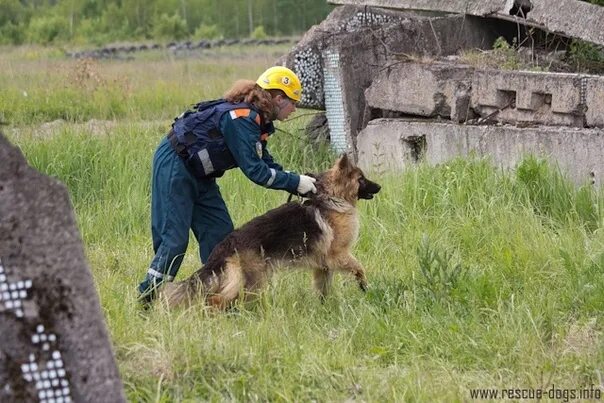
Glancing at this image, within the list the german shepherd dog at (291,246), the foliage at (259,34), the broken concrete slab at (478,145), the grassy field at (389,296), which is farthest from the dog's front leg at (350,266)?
the foliage at (259,34)

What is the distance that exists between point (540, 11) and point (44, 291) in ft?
23.7

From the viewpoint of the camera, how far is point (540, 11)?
9.88 metres

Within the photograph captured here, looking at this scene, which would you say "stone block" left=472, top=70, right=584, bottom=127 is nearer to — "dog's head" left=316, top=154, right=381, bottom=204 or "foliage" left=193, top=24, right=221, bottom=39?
"dog's head" left=316, top=154, right=381, bottom=204

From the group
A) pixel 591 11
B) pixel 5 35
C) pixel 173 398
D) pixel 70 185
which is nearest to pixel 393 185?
pixel 591 11

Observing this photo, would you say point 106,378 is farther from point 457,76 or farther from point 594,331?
point 457,76

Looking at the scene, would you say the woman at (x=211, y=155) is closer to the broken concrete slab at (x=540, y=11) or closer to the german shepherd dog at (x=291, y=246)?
the german shepherd dog at (x=291, y=246)

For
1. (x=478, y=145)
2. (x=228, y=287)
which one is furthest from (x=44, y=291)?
(x=478, y=145)

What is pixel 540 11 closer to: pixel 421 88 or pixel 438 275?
pixel 421 88

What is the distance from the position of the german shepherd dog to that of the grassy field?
17cm

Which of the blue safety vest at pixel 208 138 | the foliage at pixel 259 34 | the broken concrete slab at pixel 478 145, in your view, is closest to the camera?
the blue safety vest at pixel 208 138

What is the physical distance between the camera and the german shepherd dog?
634 cm

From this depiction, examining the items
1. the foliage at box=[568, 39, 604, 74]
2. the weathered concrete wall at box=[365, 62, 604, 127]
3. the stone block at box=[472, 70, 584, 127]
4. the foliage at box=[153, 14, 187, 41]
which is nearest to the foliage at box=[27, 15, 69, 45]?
the foliage at box=[153, 14, 187, 41]

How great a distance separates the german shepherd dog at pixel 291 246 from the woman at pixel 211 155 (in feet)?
0.63

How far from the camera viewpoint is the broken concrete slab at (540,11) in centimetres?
947
